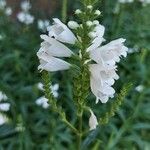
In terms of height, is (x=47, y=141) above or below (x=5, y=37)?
below

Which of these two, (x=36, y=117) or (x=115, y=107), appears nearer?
(x=115, y=107)

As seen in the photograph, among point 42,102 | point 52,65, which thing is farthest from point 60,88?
point 52,65

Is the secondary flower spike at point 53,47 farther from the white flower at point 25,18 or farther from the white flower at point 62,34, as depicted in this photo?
the white flower at point 25,18

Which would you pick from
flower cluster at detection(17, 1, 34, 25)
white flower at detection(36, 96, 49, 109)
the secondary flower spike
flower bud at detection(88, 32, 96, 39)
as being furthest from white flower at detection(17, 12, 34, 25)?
flower bud at detection(88, 32, 96, 39)

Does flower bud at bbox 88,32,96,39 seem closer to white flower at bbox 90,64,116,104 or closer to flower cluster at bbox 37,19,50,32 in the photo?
white flower at bbox 90,64,116,104

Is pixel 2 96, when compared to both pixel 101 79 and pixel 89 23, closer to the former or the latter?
pixel 101 79

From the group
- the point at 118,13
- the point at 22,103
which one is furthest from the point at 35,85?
the point at 118,13

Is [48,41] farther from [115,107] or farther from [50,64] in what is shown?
[115,107]
